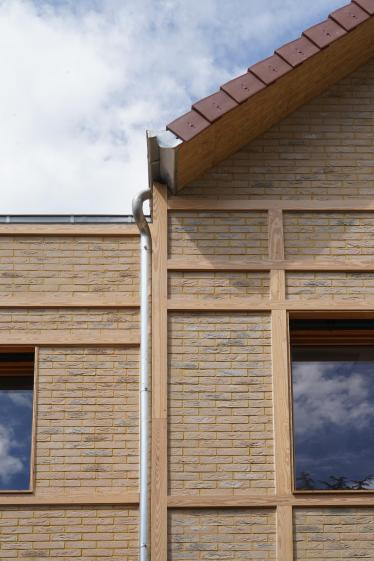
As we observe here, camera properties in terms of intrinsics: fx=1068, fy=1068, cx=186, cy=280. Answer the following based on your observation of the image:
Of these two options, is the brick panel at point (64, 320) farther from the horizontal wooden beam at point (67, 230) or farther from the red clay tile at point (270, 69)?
the red clay tile at point (270, 69)

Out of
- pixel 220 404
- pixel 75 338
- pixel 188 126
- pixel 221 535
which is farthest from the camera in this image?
pixel 75 338

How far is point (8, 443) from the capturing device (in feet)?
34.7

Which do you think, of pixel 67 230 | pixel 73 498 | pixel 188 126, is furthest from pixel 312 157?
pixel 73 498

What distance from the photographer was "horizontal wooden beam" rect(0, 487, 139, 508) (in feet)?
32.1

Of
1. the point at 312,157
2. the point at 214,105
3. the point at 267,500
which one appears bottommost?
the point at 267,500

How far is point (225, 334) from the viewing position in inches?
398

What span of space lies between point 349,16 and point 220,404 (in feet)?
13.3

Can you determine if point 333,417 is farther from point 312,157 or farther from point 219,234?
point 312,157

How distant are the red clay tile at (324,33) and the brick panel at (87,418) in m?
3.50

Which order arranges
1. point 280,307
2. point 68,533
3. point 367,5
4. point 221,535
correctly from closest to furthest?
point 221,535 → point 68,533 → point 280,307 → point 367,5

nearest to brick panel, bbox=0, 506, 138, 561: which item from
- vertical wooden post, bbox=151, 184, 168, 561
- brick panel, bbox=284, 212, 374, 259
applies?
vertical wooden post, bbox=151, 184, 168, 561

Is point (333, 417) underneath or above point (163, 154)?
underneath

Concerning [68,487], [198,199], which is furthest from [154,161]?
[68,487]

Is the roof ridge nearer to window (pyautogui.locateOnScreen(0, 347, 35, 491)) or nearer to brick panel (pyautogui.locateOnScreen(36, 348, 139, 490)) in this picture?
brick panel (pyautogui.locateOnScreen(36, 348, 139, 490))
